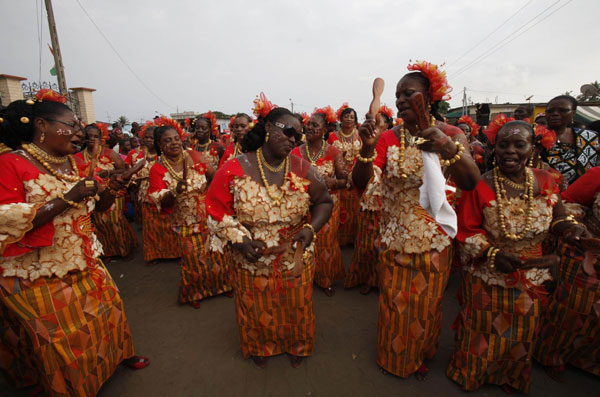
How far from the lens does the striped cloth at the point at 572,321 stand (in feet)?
8.59

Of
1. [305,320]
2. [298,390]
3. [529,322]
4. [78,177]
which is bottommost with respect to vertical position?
[298,390]

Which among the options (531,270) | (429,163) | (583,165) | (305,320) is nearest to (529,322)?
(531,270)

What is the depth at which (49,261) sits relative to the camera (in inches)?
86.9

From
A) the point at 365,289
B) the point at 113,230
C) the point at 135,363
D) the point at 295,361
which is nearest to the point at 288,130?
the point at 295,361

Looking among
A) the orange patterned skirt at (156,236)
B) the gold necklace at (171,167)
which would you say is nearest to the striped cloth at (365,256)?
the gold necklace at (171,167)

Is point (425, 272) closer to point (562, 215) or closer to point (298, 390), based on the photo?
point (562, 215)

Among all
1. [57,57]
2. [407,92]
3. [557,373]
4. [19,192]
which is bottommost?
[557,373]

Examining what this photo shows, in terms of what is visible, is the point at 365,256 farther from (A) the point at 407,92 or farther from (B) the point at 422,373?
(A) the point at 407,92

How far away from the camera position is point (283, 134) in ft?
7.97

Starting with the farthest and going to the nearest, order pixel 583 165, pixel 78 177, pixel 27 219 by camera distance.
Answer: pixel 583 165, pixel 78 177, pixel 27 219

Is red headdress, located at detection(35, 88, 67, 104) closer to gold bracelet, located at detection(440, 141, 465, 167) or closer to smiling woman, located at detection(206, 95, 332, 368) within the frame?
smiling woman, located at detection(206, 95, 332, 368)

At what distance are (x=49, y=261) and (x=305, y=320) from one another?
213 centimetres

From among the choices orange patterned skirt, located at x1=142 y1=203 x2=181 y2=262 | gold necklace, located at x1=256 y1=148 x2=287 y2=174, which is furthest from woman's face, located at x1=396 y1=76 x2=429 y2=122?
orange patterned skirt, located at x1=142 y1=203 x2=181 y2=262

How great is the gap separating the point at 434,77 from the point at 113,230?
579cm
